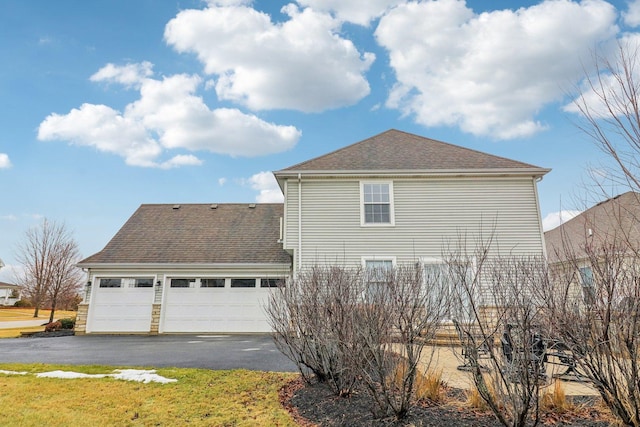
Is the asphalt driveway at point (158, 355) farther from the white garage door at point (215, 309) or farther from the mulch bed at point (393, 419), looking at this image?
the white garage door at point (215, 309)

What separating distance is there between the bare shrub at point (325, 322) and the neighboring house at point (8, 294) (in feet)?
143

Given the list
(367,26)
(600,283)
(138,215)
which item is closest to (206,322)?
(138,215)

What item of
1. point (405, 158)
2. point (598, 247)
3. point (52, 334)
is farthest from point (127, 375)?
point (52, 334)

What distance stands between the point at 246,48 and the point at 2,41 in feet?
24.8

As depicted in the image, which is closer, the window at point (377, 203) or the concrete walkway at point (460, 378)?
the concrete walkway at point (460, 378)

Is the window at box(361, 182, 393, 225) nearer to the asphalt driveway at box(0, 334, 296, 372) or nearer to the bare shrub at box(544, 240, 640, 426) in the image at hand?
the asphalt driveway at box(0, 334, 296, 372)

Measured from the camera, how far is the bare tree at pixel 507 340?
11.4 feet

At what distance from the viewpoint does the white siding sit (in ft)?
42.2

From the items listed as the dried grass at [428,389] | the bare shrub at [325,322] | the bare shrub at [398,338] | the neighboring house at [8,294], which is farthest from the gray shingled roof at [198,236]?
the neighboring house at [8,294]

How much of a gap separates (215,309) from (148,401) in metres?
9.83

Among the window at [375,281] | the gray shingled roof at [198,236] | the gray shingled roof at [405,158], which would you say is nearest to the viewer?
the window at [375,281]

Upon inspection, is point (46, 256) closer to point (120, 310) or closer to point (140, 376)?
point (120, 310)

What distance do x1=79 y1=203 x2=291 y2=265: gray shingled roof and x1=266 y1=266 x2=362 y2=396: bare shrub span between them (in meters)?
8.99

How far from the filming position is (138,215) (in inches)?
721
